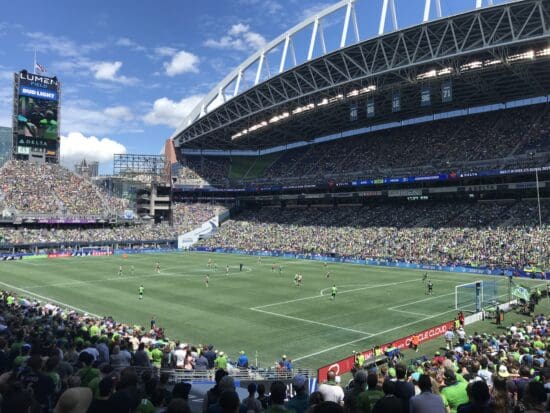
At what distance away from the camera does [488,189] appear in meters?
62.6

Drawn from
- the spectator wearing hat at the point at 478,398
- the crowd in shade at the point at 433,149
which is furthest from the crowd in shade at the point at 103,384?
the crowd in shade at the point at 433,149

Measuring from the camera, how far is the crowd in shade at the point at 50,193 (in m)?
80.1

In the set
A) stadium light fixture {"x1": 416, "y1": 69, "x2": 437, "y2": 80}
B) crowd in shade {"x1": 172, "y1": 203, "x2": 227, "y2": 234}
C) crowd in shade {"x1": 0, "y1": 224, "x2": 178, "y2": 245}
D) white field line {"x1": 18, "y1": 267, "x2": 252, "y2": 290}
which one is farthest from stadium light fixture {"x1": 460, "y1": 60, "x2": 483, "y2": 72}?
crowd in shade {"x1": 0, "y1": 224, "x2": 178, "y2": 245}

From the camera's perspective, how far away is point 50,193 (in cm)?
8544

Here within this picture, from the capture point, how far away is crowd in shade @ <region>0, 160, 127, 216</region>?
8012 centimetres

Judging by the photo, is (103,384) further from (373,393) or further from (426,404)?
(426,404)

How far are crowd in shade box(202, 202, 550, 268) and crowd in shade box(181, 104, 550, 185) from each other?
653 centimetres

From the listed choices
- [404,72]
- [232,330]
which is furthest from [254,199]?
[232,330]

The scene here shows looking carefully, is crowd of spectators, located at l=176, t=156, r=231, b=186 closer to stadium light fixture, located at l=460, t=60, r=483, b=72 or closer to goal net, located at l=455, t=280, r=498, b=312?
stadium light fixture, located at l=460, t=60, r=483, b=72

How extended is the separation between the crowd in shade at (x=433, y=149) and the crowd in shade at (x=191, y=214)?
13.5 metres

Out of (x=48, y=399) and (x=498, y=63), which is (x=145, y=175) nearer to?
(x=498, y=63)

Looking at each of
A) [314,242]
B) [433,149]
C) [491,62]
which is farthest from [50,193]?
[491,62]

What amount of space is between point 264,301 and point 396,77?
39.5 meters

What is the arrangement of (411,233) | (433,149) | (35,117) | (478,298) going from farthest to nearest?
(35,117)
(433,149)
(411,233)
(478,298)
